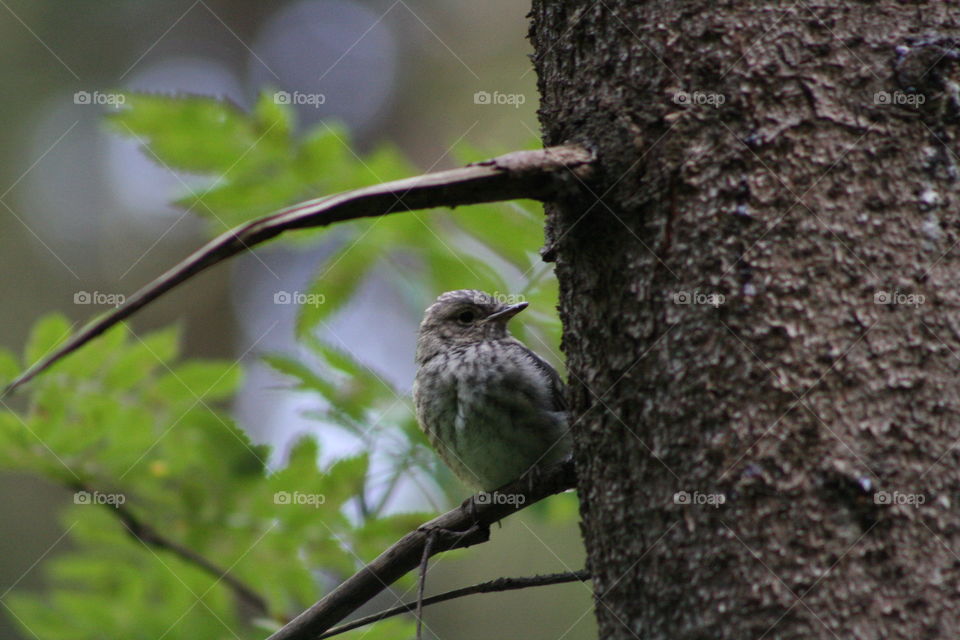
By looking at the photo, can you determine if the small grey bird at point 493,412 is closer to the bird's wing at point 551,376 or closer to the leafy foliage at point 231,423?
the bird's wing at point 551,376

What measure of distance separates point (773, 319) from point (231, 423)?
2.97m

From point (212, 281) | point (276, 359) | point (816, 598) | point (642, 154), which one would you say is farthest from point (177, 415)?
point (212, 281)

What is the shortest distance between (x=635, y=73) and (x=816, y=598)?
124 cm

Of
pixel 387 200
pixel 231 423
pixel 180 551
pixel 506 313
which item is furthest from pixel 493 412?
pixel 387 200

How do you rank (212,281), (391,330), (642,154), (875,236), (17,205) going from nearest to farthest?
(875,236) < (642,154) < (391,330) < (212,281) < (17,205)

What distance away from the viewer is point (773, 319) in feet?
6.61

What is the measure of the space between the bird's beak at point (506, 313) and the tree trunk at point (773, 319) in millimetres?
2573

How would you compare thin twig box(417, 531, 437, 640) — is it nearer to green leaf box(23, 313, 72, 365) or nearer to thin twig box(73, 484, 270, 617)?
thin twig box(73, 484, 270, 617)

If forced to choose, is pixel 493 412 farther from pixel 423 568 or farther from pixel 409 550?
pixel 423 568

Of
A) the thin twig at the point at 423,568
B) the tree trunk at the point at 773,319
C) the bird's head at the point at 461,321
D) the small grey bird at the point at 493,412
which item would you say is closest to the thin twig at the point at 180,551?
the small grey bird at the point at 493,412

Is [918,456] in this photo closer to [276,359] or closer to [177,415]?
[276,359]

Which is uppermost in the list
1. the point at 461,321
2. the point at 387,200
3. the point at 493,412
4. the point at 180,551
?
the point at 387,200

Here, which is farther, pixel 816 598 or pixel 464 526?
pixel 464 526

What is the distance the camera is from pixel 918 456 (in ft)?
6.32
